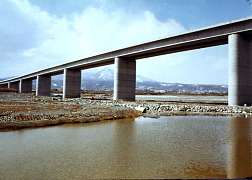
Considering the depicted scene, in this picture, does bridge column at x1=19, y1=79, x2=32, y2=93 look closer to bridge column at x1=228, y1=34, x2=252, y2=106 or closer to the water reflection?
bridge column at x1=228, y1=34, x2=252, y2=106

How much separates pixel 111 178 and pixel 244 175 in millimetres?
2908

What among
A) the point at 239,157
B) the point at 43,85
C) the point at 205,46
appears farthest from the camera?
the point at 43,85

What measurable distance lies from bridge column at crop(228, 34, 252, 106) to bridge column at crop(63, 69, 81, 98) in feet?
120

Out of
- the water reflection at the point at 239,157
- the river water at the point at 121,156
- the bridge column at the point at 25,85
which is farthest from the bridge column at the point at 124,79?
the bridge column at the point at 25,85

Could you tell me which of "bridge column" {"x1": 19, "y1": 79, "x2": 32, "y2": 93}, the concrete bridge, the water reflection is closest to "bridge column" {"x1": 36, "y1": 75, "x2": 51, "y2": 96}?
"bridge column" {"x1": 19, "y1": 79, "x2": 32, "y2": 93}

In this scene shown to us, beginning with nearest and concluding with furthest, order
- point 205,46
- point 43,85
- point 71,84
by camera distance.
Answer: point 205,46, point 71,84, point 43,85

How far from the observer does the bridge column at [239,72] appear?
73.1ft

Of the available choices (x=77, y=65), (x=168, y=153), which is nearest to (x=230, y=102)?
(x=168, y=153)

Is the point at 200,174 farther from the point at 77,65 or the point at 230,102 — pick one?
the point at 77,65

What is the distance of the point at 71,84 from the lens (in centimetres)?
4962

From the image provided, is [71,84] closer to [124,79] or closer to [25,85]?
[124,79]

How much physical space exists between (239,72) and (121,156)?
21607 millimetres

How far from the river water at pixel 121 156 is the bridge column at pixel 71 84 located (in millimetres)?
41217

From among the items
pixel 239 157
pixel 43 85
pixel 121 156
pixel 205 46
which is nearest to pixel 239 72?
pixel 205 46
